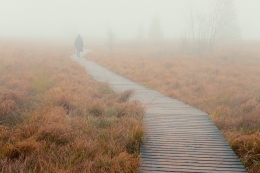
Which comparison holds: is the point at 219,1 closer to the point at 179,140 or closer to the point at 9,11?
the point at 179,140

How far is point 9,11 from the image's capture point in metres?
111

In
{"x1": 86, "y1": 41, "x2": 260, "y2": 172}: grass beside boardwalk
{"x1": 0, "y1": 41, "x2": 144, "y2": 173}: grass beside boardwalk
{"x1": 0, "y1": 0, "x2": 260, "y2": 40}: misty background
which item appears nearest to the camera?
{"x1": 0, "y1": 41, "x2": 144, "y2": 173}: grass beside boardwalk

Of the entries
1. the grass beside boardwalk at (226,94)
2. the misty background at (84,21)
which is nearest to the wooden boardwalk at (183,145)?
the grass beside boardwalk at (226,94)

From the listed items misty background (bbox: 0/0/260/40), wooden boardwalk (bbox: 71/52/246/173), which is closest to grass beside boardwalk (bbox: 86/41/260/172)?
wooden boardwalk (bbox: 71/52/246/173)

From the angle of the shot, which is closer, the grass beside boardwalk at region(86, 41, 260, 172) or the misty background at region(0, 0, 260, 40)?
the grass beside boardwalk at region(86, 41, 260, 172)

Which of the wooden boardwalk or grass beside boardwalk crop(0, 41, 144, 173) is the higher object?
grass beside boardwalk crop(0, 41, 144, 173)

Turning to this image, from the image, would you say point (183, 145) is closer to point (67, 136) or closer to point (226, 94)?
point (67, 136)

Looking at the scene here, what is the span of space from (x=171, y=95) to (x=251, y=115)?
303cm

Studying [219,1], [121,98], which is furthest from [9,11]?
[121,98]

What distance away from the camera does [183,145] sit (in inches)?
152

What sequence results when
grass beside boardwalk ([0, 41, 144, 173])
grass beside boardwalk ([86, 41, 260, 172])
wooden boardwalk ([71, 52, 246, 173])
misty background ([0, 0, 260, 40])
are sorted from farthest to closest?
misty background ([0, 0, 260, 40]) < grass beside boardwalk ([86, 41, 260, 172]) < wooden boardwalk ([71, 52, 246, 173]) < grass beside boardwalk ([0, 41, 144, 173])

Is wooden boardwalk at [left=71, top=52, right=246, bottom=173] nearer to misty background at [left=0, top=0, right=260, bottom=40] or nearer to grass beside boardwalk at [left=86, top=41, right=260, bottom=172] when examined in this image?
grass beside boardwalk at [left=86, top=41, right=260, bottom=172]

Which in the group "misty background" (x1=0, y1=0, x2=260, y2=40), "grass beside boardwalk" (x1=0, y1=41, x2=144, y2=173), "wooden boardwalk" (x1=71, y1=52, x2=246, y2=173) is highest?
"misty background" (x1=0, y1=0, x2=260, y2=40)

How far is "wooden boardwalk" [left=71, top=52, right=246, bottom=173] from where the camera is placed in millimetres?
3213
